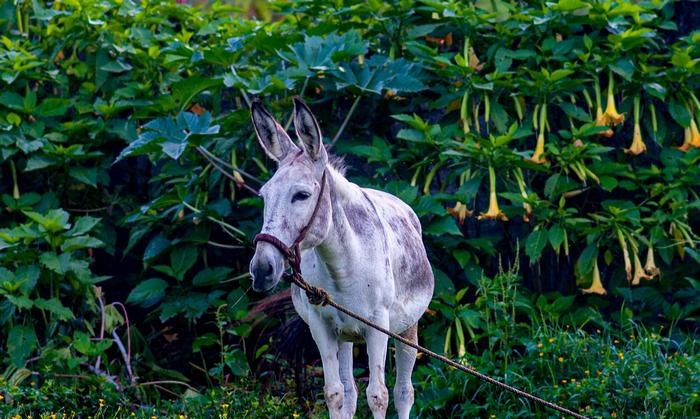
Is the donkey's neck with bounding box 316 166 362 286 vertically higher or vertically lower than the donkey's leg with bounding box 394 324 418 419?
higher

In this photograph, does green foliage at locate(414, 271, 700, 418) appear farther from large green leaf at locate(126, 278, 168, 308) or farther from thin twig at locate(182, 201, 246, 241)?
large green leaf at locate(126, 278, 168, 308)

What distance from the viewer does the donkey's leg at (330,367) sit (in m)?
4.06

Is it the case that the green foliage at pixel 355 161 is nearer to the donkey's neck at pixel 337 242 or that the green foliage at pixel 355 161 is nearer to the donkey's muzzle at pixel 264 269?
the donkey's neck at pixel 337 242

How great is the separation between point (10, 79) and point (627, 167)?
12.9ft

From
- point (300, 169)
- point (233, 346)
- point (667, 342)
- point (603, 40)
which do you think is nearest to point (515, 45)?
point (603, 40)

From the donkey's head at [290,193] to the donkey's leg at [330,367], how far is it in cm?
42

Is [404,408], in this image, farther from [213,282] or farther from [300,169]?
[213,282]

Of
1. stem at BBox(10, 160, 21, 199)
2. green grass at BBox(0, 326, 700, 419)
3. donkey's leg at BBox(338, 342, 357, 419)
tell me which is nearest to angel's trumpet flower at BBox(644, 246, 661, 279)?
green grass at BBox(0, 326, 700, 419)

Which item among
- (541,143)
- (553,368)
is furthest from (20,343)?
(541,143)

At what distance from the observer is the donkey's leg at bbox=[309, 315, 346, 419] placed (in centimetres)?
406

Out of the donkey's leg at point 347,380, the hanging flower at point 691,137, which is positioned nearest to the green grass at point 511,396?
the donkey's leg at point 347,380

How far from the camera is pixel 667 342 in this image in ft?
21.1

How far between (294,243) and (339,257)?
1.12 feet

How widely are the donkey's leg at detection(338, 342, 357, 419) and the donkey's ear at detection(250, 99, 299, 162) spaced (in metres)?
0.87
